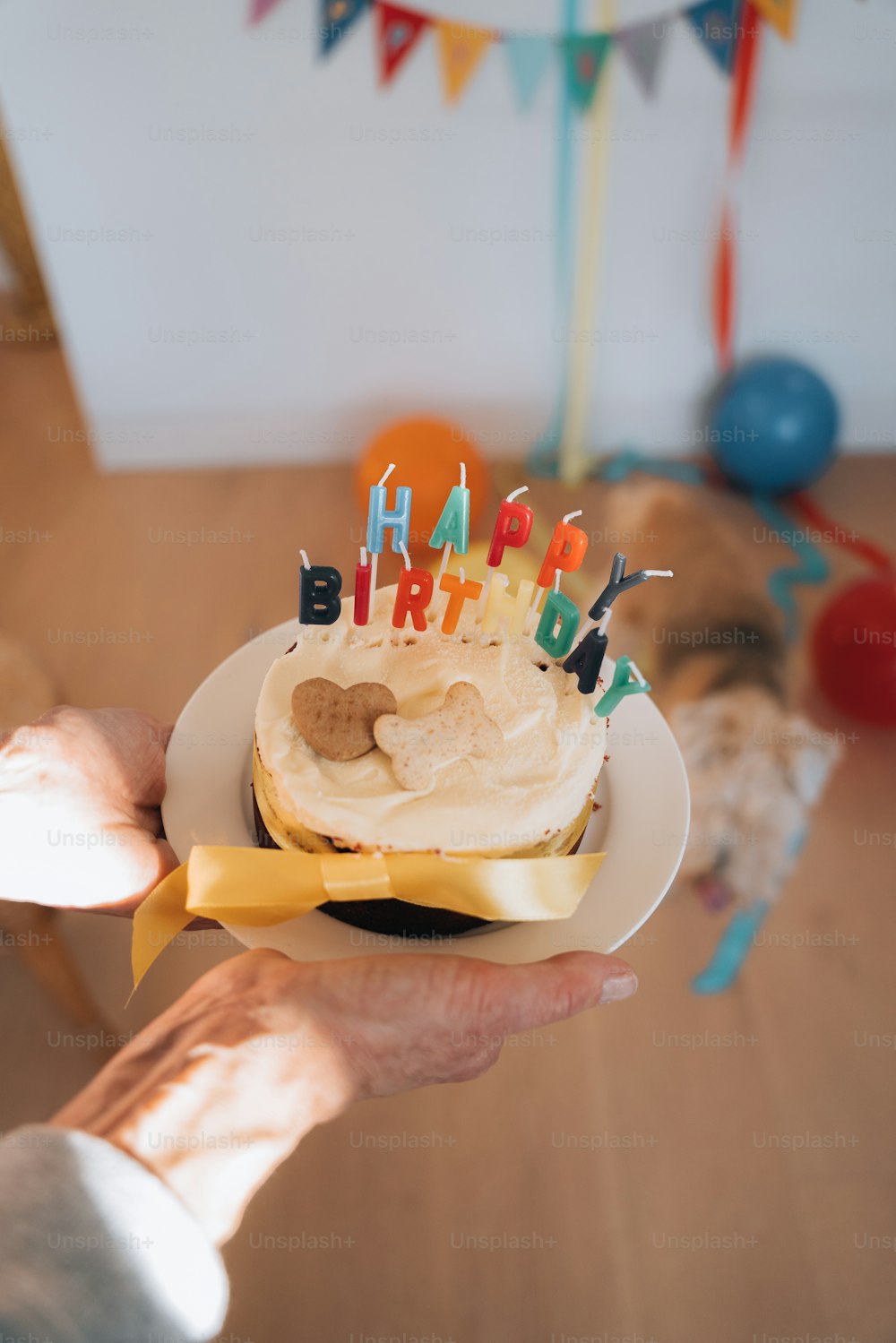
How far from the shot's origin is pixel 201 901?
96cm

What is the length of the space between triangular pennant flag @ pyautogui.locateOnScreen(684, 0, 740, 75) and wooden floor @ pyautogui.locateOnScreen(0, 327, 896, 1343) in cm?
147

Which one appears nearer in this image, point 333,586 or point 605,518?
point 333,586

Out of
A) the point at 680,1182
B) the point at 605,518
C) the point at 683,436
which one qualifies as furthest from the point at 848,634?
the point at 680,1182

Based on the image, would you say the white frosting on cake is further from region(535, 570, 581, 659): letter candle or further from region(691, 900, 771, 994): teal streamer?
region(691, 900, 771, 994): teal streamer

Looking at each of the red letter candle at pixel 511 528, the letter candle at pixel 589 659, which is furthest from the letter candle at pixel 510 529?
the letter candle at pixel 589 659

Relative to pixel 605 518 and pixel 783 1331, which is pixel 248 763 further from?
pixel 605 518

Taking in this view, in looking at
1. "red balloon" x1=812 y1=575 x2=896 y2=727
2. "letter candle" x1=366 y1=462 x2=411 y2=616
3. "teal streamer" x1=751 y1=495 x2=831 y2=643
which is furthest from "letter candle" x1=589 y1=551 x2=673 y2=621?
"teal streamer" x1=751 y1=495 x2=831 y2=643

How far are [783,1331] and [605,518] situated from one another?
1721mm

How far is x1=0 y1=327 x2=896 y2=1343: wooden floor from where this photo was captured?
1.47 metres

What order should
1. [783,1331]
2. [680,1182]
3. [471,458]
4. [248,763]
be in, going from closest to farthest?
[248,763] → [783,1331] → [680,1182] → [471,458]

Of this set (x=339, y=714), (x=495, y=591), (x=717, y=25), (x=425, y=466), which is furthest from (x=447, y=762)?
(x=717, y=25)

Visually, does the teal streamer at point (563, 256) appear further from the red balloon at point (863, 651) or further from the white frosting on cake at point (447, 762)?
the white frosting on cake at point (447, 762)

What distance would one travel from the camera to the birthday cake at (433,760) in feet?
3.12

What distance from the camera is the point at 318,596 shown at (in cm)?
101
